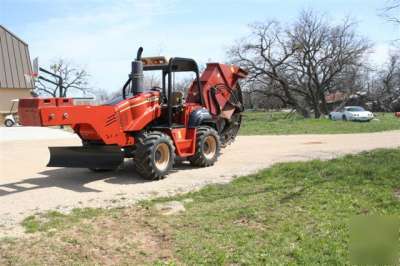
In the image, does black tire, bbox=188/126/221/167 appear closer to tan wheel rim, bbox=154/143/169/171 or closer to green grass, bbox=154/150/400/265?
tan wheel rim, bbox=154/143/169/171

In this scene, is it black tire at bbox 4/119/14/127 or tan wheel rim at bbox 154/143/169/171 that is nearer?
tan wheel rim at bbox 154/143/169/171

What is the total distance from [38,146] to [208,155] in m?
8.16

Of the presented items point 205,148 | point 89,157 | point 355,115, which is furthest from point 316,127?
point 89,157

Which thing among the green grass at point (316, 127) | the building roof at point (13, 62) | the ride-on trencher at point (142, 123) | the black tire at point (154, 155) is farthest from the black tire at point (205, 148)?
the building roof at point (13, 62)

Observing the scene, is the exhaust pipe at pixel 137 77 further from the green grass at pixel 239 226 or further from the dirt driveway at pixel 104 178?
the green grass at pixel 239 226

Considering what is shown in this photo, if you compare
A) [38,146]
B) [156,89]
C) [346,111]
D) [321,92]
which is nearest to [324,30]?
[321,92]

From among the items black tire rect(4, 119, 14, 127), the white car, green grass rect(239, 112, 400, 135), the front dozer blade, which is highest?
the front dozer blade

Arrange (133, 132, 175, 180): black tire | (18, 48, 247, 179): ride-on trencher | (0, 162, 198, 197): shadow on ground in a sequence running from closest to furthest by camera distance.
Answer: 1. (18, 48, 247, 179): ride-on trencher
2. (0, 162, 198, 197): shadow on ground
3. (133, 132, 175, 180): black tire

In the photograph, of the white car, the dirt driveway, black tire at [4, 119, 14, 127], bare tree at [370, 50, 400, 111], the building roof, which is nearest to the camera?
the dirt driveway

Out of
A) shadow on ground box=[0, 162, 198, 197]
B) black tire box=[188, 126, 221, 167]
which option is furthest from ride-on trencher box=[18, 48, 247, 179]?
shadow on ground box=[0, 162, 198, 197]

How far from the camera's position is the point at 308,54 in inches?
1652

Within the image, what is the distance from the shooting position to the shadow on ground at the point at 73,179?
9.15 meters

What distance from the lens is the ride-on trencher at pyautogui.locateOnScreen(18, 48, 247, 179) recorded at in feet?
27.9

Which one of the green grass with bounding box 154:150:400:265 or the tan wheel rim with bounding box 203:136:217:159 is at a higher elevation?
the tan wheel rim with bounding box 203:136:217:159
